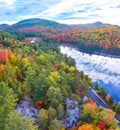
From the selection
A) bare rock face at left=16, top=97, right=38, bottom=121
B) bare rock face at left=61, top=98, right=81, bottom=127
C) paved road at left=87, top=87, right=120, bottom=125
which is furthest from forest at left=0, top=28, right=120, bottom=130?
paved road at left=87, top=87, right=120, bottom=125

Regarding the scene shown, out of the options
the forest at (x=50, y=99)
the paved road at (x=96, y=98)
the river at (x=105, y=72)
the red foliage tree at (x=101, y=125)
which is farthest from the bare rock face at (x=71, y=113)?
the river at (x=105, y=72)

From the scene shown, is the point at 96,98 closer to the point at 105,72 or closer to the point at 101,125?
the point at 101,125

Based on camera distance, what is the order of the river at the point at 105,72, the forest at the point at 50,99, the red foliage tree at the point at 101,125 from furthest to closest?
the river at the point at 105,72 < the red foliage tree at the point at 101,125 < the forest at the point at 50,99

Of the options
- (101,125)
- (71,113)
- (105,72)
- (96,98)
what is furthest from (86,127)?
(105,72)

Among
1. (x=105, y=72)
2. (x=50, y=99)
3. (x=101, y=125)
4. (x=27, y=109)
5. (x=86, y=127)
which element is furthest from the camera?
(x=105, y=72)

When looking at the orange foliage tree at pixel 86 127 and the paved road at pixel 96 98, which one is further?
the paved road at pixel 96 98

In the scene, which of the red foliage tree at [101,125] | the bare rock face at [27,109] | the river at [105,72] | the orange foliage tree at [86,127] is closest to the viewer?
the orange foliage tree at [86,127]

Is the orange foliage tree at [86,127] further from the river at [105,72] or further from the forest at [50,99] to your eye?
the river at [105,72]

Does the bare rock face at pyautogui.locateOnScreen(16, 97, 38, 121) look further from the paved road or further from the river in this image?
the river
